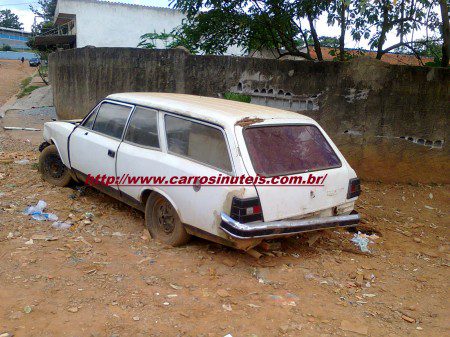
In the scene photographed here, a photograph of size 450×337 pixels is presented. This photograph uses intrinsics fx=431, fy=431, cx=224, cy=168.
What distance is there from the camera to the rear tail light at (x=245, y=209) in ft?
11.4

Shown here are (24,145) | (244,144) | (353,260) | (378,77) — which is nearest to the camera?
(244,144)

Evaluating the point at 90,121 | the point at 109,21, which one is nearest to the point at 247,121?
the point at 90,121

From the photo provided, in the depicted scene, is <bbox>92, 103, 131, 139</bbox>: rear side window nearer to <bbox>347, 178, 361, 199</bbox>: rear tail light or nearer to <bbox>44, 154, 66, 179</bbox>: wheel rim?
<bbox>44, 154, 66, 179</bbox>: wheel rim

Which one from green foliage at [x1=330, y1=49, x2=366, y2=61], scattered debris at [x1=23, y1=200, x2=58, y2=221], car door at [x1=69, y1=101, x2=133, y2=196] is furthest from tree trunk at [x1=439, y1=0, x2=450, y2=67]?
scattered debris at [x1=23, y1=200, x2=58, y2=221]

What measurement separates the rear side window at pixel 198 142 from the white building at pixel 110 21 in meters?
18.3

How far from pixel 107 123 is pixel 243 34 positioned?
5.33m

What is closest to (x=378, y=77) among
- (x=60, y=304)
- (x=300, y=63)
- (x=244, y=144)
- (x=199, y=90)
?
(x=300, y=63)

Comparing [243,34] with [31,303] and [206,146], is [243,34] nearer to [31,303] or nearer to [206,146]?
[206,146]

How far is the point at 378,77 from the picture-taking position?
6.77 m

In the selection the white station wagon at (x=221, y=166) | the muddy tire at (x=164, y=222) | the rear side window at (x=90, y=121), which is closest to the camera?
the white station wagon at (x=221, y=166)

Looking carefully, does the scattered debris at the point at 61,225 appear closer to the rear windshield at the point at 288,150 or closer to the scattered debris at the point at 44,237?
the scattered debris at the point at 44,237

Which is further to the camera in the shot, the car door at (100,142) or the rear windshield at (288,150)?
the car door at (100,142)

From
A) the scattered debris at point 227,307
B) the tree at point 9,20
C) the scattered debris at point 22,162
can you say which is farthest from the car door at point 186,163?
the tree at point 9,20

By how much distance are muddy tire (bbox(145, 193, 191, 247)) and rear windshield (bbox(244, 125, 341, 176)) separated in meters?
1.00
